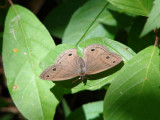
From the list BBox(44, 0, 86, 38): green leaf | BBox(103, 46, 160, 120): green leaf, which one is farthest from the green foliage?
BBox(44, 0, 86, 38): green leaf

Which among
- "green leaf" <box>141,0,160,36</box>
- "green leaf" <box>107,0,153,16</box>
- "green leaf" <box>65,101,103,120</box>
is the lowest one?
"green leaf" <box>65,101,103,120</box>

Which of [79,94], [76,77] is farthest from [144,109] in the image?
[79,94]

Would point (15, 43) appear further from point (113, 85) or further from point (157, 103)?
point (157, 103)

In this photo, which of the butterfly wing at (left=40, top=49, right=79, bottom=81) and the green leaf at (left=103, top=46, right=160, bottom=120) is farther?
the butterfly wing at (left=40, top=49, right=79, bottom=81)

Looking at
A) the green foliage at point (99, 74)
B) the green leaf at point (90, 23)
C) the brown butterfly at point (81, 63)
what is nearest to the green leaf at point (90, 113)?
the green foliage at point (99, 74)

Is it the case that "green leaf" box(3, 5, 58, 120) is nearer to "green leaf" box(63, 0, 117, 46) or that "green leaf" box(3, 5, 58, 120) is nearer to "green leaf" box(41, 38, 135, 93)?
"green leaf" box(41, 38, 135, 93)

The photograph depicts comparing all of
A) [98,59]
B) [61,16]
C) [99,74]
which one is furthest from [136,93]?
[61,16]
